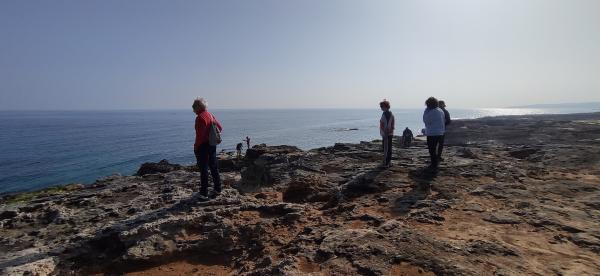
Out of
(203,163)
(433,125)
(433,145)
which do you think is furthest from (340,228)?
(433,125)

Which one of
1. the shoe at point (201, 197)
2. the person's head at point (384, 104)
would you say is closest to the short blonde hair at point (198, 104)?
the shoe at point (201, 197)

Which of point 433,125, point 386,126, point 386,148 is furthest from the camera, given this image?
point 386,148

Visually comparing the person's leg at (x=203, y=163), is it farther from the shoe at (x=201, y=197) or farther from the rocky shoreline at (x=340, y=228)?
the rocky shoreline at (x=340, y=228)

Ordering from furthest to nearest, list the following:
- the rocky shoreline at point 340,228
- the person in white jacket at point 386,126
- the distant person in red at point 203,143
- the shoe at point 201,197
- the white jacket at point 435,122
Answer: the person in white jacket at point 386,126, the white jacket at point 435,122, the shoe at point 201,197, the distant person in red at point 203,143, the rocky shoreline at point 340,228

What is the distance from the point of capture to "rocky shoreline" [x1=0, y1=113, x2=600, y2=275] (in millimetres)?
5207

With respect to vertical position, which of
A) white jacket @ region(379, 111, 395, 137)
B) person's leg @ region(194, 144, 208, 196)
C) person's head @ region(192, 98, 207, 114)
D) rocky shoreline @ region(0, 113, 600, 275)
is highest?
person's head @ region(192, 98, 207, 114)

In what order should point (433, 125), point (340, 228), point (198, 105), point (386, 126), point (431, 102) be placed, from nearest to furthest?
point (340, 228)
point (198, 105)
point (433, 125)
point (431, 102)
point (386, 126)

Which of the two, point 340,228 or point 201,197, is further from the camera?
point 201,197

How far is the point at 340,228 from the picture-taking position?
21.2 feet

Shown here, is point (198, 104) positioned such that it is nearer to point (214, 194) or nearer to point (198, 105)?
point (198, 105)

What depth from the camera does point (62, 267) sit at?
6.09 m

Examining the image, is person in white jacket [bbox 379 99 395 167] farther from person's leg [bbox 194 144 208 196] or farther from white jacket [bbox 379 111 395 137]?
person's leg [bbox 194 144 208 196]

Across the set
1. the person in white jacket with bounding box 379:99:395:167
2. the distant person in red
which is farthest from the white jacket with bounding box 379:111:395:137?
the distant person in red

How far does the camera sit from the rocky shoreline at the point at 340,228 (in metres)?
5.21
